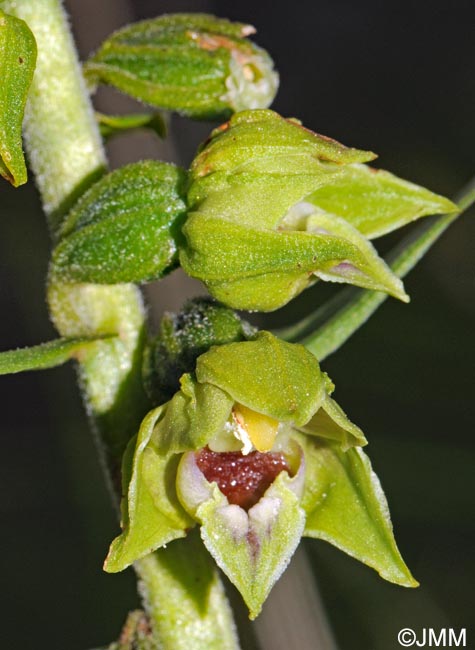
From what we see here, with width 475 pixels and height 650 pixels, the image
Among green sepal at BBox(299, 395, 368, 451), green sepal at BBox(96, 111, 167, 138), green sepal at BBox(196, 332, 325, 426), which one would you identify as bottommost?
green sepal at BBox(299, 395, 368, 451)

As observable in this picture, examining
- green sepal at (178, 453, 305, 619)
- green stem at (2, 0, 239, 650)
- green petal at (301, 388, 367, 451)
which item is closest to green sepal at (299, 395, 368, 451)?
green petal at (301, 388, 367, 451)

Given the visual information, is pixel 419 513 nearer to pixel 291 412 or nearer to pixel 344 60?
pixel 291 412

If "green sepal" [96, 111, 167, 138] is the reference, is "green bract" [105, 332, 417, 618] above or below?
below

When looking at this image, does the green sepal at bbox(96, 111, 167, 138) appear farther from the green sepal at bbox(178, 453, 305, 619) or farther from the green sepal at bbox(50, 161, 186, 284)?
the green sepal at bbox(178, 453, 305, 619)

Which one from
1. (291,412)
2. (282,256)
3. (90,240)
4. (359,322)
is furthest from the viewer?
(359,322)

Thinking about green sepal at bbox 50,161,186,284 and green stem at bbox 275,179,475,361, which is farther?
green stem at bbox 275,179,475,361

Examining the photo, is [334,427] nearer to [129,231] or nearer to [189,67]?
[129,231]

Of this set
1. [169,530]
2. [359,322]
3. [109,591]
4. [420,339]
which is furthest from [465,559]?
[169,530]

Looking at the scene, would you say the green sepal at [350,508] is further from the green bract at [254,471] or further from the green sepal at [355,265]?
the green sepal at [355,265]
